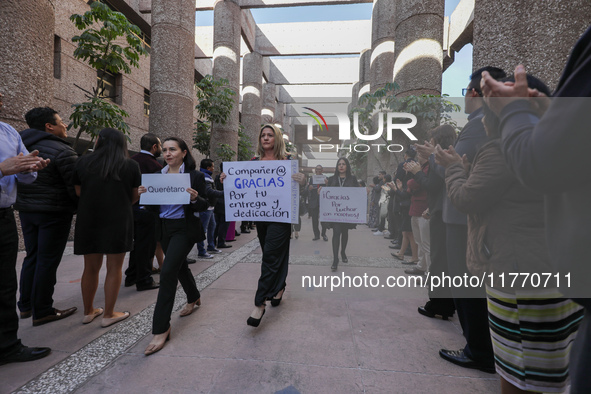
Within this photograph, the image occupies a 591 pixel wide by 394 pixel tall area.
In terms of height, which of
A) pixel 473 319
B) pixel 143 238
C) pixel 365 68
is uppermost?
pixel 365 68

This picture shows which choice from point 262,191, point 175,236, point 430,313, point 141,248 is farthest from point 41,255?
point 430,313

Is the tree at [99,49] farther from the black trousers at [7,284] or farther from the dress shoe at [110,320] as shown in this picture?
the dress shoe at [110,320]

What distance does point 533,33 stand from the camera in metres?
2.50

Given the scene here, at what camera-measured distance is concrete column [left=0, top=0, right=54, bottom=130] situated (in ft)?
16.3

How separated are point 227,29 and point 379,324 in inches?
573

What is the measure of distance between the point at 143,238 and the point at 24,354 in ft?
6.24

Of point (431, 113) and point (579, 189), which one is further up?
point (431, 113)

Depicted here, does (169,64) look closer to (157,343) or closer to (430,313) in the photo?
(157,343)

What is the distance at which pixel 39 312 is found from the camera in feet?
9.62

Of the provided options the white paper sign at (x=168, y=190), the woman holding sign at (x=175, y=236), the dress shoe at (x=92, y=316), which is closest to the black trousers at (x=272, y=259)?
the woman holding sign at (x=175, y=236)

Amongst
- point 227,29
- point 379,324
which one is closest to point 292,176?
point 379,324

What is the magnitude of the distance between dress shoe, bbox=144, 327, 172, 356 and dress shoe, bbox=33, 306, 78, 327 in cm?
132

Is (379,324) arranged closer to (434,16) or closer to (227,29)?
(434,16)

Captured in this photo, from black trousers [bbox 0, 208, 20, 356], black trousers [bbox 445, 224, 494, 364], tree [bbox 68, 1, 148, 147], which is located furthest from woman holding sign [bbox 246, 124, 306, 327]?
tree [bbox 68, 1, 148, 147]
